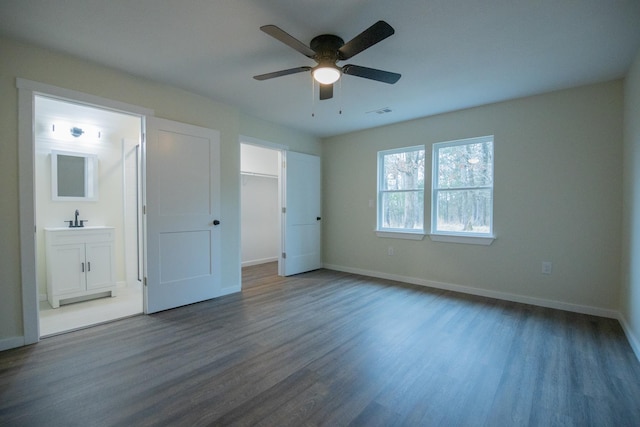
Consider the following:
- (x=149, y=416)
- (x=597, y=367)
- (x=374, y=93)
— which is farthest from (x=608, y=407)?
(x=374, y=93)

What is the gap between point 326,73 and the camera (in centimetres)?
231

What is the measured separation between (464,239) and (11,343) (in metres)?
4.89

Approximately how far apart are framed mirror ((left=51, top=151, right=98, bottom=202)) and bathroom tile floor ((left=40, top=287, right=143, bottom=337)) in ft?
4.56

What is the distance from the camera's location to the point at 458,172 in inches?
161

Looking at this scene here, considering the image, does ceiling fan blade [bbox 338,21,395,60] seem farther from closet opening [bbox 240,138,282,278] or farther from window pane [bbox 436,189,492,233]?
closet opening [bbox 240,138,282,278]

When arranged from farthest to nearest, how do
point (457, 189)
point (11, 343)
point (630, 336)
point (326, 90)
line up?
point (457, 189), point (326, 90), point (630, 336), point (11, 343)

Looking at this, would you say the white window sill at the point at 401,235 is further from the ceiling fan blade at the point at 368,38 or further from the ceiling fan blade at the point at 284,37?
the ceiling fan blade at the point at 284,37

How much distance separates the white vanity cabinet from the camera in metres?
3.38

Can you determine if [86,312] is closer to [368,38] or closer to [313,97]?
[313,97]

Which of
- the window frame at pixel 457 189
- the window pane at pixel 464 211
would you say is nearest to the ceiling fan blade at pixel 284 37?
the window frame at pixel 457 189

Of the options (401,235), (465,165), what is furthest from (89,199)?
(465,165)

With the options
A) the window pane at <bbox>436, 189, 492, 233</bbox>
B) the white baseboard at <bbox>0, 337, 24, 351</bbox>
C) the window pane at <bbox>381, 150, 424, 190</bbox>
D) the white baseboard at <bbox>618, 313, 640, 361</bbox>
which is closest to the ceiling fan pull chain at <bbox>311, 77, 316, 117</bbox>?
the window pane at <bbox>381, 150, 424, 190</bbox>

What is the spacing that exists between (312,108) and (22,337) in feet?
12.4

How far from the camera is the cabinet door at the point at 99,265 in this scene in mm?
3631
